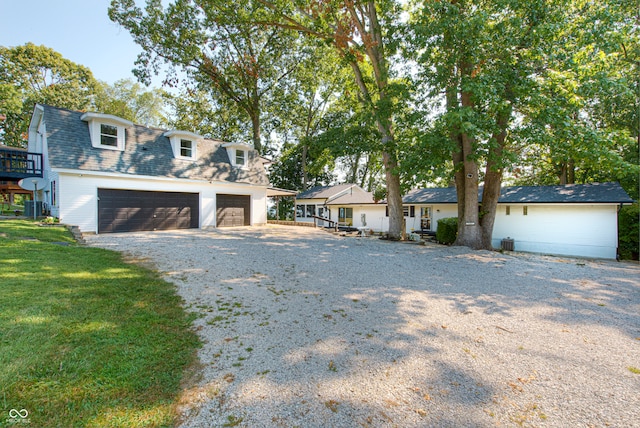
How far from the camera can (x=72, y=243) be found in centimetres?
895

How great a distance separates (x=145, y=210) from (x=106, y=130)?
168 inches

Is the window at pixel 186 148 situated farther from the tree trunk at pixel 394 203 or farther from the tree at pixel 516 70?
the tree at pixel 516 70

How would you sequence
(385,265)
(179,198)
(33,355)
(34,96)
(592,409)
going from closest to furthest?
(592,409)
(33,355)
(385,265)
(179,198)
(34,96)

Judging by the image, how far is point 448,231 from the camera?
611 inches

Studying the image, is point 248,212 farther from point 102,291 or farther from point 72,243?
point 102,291

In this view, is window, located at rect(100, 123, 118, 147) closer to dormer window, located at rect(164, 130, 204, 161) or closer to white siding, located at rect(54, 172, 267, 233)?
white siding, located at rect(54, 172, 267, 233)

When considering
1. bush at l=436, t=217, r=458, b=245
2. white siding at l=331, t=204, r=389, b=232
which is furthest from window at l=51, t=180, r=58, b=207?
white siding at l=331, t=204, r=389, b=232

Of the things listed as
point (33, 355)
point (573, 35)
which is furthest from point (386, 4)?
point (33, 355)

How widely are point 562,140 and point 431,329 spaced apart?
10445 millimetres

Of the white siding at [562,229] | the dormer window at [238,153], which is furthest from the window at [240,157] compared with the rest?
the white siding at [562,229]

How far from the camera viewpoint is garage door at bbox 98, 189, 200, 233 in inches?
551

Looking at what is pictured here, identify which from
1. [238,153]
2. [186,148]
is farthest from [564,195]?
[186,148]

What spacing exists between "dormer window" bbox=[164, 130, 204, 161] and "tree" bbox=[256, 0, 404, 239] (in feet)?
24.4
